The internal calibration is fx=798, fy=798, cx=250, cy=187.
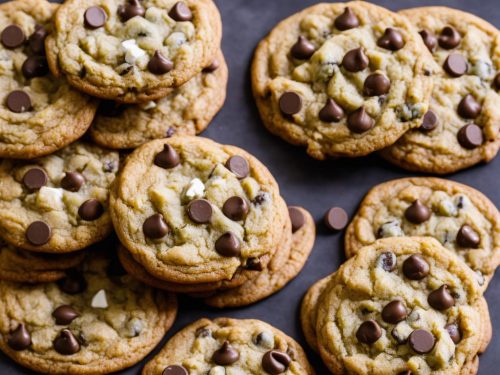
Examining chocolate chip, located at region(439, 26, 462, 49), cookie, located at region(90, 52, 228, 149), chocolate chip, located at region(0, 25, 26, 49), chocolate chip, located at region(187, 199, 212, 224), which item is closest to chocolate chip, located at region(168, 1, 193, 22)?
cookie, located at region(90, 52, 228, 149)

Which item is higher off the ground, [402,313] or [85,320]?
[402,313]

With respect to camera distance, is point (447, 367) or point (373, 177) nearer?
point (447, 367)

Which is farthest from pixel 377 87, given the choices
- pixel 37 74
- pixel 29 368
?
pixel 29 368

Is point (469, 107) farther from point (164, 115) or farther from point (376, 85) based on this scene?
point (164, 115)

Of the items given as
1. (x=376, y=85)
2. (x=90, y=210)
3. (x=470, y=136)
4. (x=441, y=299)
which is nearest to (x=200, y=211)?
(x=90, y=210)

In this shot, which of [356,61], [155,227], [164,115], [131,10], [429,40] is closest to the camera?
[155,227]

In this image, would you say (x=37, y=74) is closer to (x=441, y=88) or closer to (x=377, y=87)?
(x=377, y=87)
